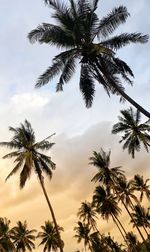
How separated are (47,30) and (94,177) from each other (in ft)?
119

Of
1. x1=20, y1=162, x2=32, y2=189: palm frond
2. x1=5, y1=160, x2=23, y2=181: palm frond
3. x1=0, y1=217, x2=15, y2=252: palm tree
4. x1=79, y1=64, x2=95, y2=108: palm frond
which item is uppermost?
x1=0, y1=217, x2=15, y2=252: palm tree

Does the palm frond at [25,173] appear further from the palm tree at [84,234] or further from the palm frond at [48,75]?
the palm tree at [84,234]

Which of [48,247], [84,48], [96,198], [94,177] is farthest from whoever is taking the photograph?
[48,247]

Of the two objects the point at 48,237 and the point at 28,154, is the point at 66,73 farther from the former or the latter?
the point at 48,237

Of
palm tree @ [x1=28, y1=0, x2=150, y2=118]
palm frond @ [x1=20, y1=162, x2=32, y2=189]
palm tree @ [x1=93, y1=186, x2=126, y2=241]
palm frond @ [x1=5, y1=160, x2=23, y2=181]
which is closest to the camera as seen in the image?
palm tree @ [x1=28, y1=0, x2=150, y2=118]

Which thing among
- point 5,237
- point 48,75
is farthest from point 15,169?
point 5,237

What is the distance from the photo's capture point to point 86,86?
1006 inches

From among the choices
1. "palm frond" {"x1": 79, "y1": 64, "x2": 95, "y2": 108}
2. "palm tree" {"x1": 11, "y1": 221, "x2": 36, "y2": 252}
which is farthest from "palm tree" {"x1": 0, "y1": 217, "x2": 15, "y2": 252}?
"palm frond" {"x1": 79, "y1": 64, "x2": 95, "y2": 108}

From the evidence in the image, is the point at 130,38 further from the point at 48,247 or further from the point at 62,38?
the point at 48,247

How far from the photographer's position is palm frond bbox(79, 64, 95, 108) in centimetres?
2509

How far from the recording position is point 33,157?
3844 centimetres

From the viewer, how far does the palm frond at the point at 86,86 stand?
2509 centimetres

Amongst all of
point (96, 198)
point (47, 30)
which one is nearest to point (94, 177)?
point (96, 198)

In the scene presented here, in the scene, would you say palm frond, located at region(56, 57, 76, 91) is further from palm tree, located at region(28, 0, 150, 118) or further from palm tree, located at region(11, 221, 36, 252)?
palm tree, located at region(11, 221, 36, 252)
